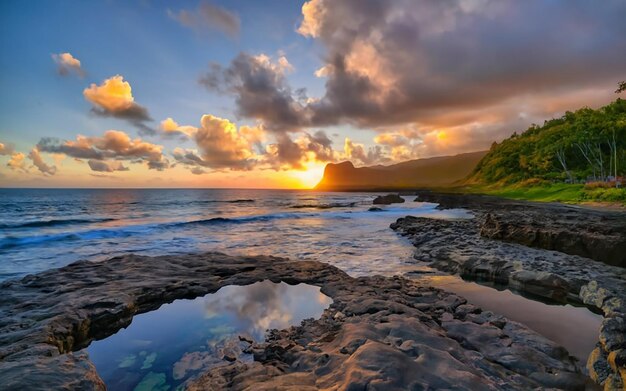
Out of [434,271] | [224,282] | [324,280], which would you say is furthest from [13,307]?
[434,271]

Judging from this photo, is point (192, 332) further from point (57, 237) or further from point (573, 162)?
point (573, 162)

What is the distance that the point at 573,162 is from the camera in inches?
3474

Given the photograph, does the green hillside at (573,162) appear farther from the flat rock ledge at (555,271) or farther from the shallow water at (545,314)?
the shallow water at (545,314)

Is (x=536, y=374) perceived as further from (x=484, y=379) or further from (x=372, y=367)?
(x=372, y=367)

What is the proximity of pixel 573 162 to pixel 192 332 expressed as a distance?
11431cm

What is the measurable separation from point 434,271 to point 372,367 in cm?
869

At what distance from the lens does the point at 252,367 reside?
192 inches

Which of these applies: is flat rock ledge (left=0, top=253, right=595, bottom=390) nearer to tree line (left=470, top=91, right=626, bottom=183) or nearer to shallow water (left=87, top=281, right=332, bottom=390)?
shallow water (left=87, top=281, right=332, bottom=390)

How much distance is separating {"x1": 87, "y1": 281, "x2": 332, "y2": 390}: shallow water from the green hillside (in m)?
44.4

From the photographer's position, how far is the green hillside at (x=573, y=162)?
49.2 m

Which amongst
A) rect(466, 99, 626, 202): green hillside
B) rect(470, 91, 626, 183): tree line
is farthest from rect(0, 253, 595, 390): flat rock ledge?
rect(466, 99, 626, 202): green hillside

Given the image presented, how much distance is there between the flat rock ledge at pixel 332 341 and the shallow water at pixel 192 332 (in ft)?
1.61

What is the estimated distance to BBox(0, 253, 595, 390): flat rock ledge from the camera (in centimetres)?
410

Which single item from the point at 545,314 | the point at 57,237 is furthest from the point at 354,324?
the point at 57,237
